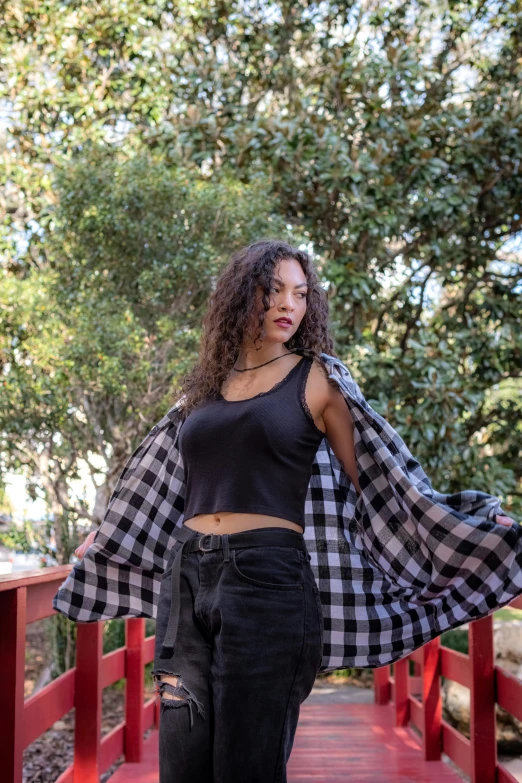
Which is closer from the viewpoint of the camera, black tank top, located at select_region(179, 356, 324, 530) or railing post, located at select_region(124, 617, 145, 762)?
black tank top, located at select_region(179, 356, 324, 530)

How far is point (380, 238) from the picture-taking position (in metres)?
7.45

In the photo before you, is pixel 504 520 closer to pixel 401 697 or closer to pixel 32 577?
pixel 32 577

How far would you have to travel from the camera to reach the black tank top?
1926 mm

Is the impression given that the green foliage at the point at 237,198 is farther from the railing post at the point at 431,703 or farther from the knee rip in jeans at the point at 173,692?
the knee rip in jeans at the point at 173,692

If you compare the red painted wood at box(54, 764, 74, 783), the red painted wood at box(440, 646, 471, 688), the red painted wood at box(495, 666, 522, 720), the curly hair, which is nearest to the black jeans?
the curly hair

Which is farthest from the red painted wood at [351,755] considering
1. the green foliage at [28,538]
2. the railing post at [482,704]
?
the green foliage at [28,538]

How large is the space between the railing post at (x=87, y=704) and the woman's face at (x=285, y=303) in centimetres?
144

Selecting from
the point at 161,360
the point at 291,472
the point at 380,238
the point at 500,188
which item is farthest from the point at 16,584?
the point at 500,188

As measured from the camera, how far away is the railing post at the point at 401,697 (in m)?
4.88

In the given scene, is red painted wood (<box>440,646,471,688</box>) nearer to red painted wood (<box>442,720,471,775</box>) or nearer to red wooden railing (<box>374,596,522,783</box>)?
red wooden railing (<box>374,596,522,783</box>)

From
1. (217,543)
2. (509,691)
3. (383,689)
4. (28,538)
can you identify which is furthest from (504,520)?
(28,538)

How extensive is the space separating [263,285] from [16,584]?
992 millimetres

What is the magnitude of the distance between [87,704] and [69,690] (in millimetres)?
111

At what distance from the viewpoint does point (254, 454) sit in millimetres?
1945
